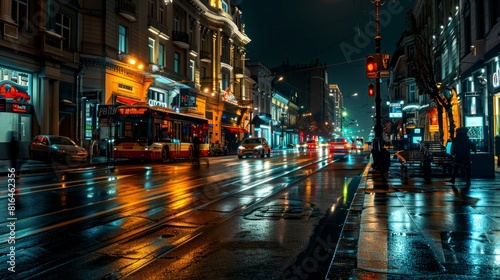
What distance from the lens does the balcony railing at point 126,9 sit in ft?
109

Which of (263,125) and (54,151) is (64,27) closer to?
(54,151)

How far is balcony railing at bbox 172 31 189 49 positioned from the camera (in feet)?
143

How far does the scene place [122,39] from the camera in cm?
3494

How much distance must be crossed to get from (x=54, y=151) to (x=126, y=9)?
14.7m

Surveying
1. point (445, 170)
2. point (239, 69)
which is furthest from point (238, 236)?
point (239, 69)

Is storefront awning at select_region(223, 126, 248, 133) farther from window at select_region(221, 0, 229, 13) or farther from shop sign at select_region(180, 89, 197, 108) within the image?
window at select_region(221, 0, 229, 13)

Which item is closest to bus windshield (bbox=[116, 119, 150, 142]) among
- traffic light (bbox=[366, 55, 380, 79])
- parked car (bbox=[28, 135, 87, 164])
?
→ parked car (bbox=[28, 135, 87, 164])

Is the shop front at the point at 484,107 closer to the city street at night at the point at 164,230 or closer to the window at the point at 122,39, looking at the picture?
the city street at night at the point at 164,230

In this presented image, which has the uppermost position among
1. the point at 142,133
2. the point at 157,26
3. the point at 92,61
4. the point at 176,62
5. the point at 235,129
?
the point at 157,26

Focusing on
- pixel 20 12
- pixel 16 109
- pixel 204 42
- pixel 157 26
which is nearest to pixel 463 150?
pixel 16 109

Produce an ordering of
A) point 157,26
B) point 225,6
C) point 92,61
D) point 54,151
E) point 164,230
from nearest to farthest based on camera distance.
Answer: point 164,230
point 54,151
point 92,61
point 157,26
point 225,6

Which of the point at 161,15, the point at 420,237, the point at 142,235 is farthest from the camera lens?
the point at 161,15

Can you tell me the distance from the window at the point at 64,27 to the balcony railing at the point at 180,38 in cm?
1448

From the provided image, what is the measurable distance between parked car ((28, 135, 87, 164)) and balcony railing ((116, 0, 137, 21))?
1297cm
